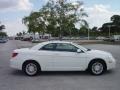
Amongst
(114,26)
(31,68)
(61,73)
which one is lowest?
(61,73)

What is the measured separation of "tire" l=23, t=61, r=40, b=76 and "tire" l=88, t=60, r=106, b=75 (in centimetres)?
217

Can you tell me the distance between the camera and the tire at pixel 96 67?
1086 cm

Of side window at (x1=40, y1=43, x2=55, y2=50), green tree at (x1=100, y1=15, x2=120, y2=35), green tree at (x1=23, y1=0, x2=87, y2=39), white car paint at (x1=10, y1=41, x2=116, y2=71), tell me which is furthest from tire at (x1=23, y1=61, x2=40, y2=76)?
green tree at (x1=100, y1=15, x2=120, y2=35)

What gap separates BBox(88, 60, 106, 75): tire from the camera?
428 inches

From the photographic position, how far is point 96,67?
10906 mm

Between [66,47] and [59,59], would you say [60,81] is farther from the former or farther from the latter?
[66,47]

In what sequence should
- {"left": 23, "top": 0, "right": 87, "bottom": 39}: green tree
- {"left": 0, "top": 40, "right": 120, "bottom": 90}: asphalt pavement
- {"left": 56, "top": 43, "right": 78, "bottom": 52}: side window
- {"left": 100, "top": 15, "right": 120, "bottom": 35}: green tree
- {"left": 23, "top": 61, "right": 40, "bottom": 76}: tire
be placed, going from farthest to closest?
{"left": 100, "top": 15, "right": 120, "bottom": 35}: green tree → {"left": 23, "top": 0, "right": 87, "bottom": 39}: green tree → {"left": 56, "top": 43, "right": 78, "bottom": 52}: side window → {"left": 23, "top": 61, "right": 40, "bottom": 76}: tire → {"left": 0, "top": 40, "right": 120, "bottom": 90}: asphalt pavement

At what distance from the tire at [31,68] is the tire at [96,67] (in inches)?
85.3

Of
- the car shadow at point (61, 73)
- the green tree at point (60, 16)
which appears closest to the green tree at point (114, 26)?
the green tree at point (60, 16)

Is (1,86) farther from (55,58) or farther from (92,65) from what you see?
(92,65)

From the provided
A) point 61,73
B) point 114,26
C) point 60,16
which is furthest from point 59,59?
point 114,26

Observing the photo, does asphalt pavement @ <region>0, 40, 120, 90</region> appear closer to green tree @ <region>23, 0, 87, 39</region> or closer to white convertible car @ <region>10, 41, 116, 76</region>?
white convertible car @ <region>10, 41, 116, 76</region>

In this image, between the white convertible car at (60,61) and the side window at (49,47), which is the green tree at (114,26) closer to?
the white convertible car at (60,61)

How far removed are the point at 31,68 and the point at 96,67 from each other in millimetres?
2657
